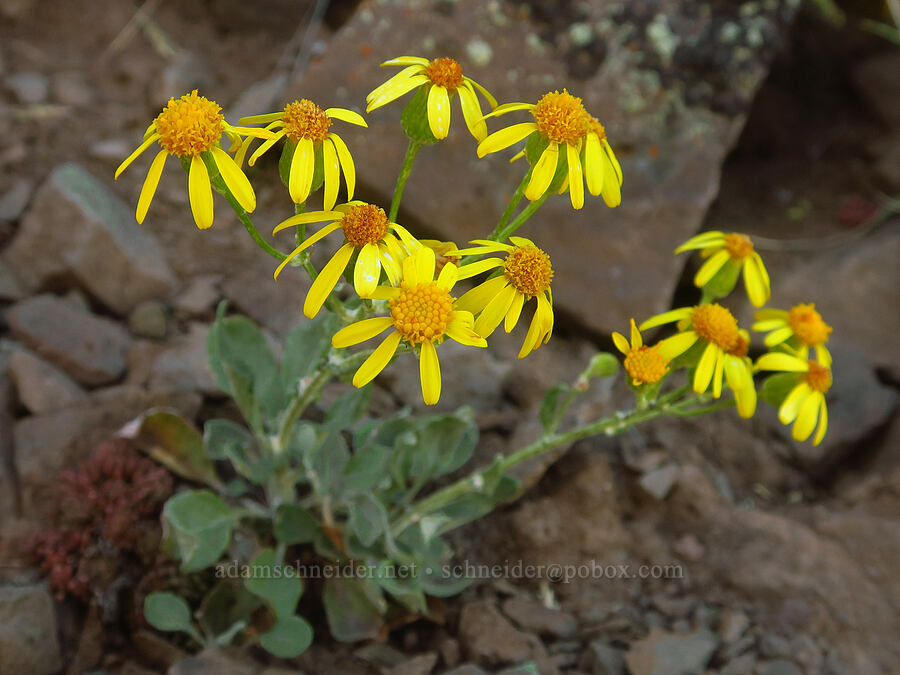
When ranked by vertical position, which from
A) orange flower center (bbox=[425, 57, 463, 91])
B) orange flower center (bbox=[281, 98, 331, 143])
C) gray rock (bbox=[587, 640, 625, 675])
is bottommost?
gray rock (bbox=[587, 640, 625, 675])

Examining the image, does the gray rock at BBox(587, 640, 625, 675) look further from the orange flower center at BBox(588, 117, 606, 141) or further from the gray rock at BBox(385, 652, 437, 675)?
the orange flower center at BBox(588, 117, 606, 141)

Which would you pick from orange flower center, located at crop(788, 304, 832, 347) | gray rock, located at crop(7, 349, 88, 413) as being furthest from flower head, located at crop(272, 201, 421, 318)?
gray rock, located at crop(7, 349, 88, 413)

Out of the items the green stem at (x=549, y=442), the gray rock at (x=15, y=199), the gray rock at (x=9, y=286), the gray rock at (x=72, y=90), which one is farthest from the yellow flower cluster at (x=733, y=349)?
the gray rock at (x=72, y=90)

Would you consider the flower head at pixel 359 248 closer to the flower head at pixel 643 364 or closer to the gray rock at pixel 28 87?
the flower head at pixel 643 364

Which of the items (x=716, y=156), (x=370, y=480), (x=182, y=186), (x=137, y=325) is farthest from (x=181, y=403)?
(x=716, y=156)

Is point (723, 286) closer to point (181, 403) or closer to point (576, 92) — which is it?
point (576, 92)
